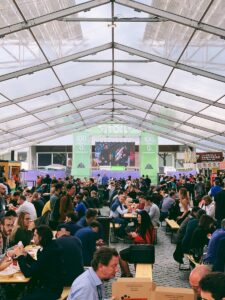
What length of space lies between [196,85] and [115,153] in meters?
16.3

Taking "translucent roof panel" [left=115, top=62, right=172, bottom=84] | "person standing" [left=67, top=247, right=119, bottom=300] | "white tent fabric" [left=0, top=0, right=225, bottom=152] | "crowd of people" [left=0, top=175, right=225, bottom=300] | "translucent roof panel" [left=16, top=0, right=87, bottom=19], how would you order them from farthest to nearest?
"translucent roof panel" [left=115, top=62, right=172, bottom=84] → "white tent fabric" [left=0, top=0, right=225, bottom=152] → "translucent roof panel" [left=16, top=0, right=87, bottom=19] → "crowd of people" [left=0, top=175, right=225, bottom=300] → "person standing" [left=67, top=247, right=119, bottom=300]

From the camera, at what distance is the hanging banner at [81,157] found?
29.8 metres

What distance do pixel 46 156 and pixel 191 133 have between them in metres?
16.2

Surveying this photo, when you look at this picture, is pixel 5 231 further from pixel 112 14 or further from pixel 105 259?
pixel 112 14

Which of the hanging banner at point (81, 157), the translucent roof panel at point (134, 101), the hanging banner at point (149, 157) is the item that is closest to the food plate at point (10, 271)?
the translucent roof panel at point (134, 101)

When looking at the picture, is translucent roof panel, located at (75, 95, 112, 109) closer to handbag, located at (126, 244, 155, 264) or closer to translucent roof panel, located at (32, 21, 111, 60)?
translucent roof panel, located at (32, 21, 111, 60)

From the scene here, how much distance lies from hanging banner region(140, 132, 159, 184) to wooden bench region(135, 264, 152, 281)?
23259 millimetres

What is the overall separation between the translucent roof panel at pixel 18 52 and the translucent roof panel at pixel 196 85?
4210 millimetres

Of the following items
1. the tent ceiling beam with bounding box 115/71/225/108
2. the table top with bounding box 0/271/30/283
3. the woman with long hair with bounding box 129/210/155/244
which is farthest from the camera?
the tent ceiling beam with bounding box 115/71/225/108

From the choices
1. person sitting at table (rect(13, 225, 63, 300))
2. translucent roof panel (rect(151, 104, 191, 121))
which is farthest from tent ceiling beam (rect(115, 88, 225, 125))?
person sitting at table (rect(13, 225, 63, 300))

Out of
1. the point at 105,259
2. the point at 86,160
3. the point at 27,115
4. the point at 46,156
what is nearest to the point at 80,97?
the point at 27,115

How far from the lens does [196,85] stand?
46.1 feet

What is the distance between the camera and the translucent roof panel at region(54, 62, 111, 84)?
1379 cm

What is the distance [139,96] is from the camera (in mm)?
18750
